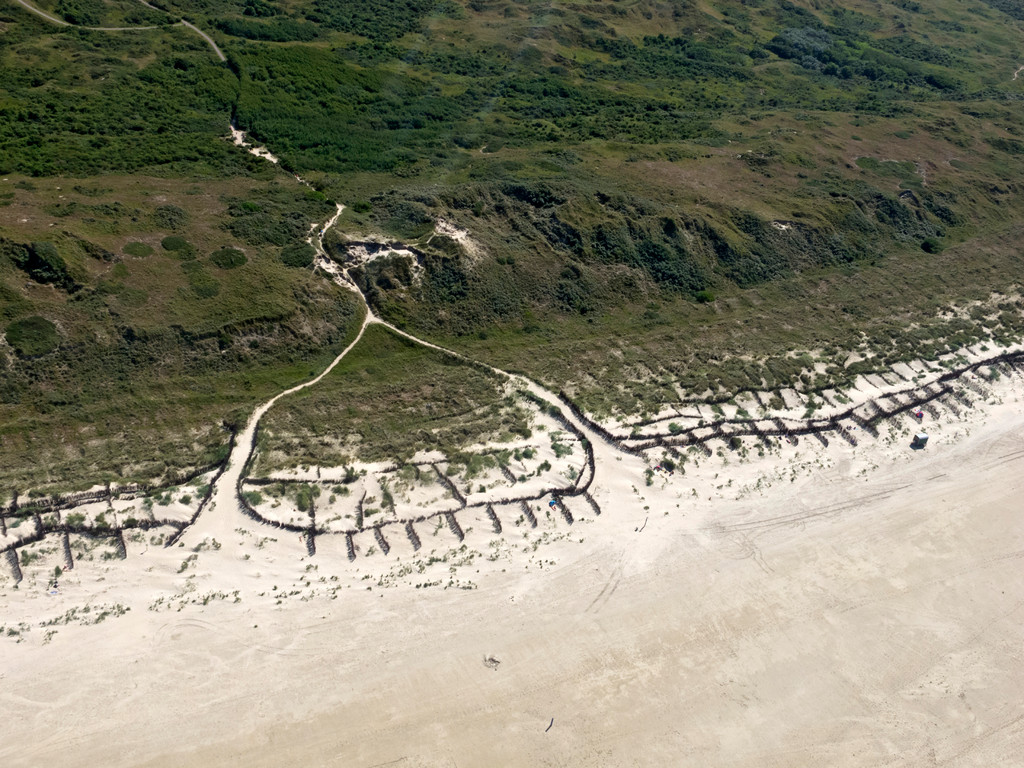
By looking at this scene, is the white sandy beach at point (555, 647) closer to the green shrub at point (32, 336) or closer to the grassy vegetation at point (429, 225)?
the grassy vegetation at point (429, 225)

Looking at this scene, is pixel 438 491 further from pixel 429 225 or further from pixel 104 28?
pixel 104 28

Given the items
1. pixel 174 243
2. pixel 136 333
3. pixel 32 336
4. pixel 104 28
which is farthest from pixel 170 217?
pixel 104 28

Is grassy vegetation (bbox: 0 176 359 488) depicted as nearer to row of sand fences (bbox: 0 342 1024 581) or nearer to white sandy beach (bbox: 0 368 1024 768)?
row of sand fences (bbox: 0 342 1024 581)

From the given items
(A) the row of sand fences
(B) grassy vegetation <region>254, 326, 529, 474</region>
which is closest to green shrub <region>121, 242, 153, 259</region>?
(B) grassy vegetation <region>254, 326, 529, 474</region>

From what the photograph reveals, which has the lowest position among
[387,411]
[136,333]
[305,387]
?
[305,387]

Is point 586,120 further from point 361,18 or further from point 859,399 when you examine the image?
point 859,399

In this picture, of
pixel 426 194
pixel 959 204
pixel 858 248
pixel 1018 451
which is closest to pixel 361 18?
pixel 426 194

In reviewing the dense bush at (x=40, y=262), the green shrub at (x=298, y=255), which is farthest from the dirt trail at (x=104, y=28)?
the dense bush at (x=40, y=262)

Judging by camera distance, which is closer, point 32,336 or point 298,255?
point 32,336
